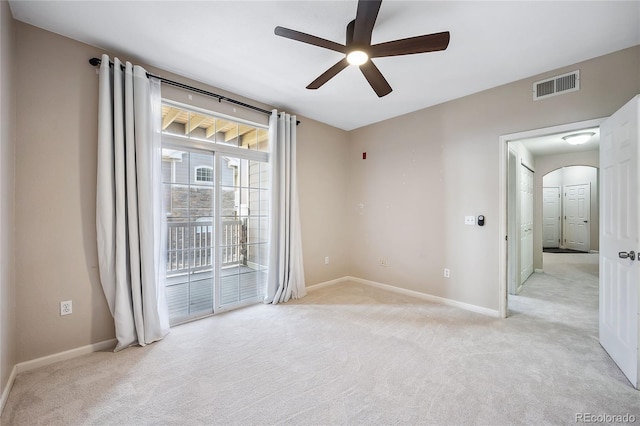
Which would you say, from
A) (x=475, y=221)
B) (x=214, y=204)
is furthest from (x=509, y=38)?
(x=214, y=204)

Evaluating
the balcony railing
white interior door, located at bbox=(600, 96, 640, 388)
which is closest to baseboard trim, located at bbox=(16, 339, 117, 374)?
the balcony railing

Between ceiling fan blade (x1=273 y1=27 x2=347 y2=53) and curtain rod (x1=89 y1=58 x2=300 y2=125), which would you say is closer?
ceiling fan blade (x1=273 y1=27 x2=347 y2=53)

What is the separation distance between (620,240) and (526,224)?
121 inches

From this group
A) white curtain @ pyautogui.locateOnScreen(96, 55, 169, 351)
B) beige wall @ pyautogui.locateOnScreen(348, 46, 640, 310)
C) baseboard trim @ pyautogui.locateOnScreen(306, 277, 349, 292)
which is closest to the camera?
white curtain @ pyautogui.locateOnScreen(96, 55, 169, 351)

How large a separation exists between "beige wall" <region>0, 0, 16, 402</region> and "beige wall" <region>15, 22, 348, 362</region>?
0.09 meters

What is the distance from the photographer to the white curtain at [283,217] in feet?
11.9

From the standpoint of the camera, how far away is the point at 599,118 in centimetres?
253

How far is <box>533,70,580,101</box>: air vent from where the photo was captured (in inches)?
105

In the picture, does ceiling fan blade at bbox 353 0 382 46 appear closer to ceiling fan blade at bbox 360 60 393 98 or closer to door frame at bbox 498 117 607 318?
ceiling fan blade at bbox 360 60 393 98

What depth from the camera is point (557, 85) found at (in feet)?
9.02

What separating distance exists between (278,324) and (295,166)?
2083mm

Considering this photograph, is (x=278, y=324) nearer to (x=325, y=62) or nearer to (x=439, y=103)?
(x=325, y=62)

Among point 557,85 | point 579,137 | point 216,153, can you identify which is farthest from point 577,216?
point 216,153

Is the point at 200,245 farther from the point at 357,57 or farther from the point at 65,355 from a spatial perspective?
the point at 357,57
